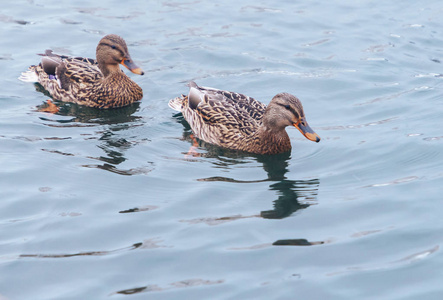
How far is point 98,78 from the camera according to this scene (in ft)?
42.9

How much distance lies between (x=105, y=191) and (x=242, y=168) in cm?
205

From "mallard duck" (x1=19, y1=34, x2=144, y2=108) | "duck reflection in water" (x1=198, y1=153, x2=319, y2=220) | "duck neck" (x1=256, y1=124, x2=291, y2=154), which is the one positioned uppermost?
"mallard duck" (x1=19, y1=34, x2=144, y2=108)

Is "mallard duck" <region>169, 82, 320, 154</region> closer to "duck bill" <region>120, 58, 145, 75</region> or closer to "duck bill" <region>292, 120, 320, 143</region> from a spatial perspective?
"duck bill" <region>292, 120, 320, 143</region>

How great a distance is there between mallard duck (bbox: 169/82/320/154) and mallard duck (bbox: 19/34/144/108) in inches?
46.0

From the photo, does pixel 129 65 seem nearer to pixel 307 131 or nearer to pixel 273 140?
pixel 273 140

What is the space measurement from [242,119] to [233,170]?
149 cm

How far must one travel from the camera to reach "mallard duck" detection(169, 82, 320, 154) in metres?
10.4

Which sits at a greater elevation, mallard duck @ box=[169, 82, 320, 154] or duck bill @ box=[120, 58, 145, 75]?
duck bill @ box=[120, 58, 145, 75]

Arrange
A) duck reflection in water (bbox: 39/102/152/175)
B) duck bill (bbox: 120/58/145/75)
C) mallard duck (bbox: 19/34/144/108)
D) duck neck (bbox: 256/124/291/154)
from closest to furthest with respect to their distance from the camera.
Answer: duck reflection in water (bbox: 39/102/152/175)
duck neck (bbox: 256/124/291/154)
duck bill (bbox: 120/58/145/75)
mallard duck (bbox: 19/34/144/108)

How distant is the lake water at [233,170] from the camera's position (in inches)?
287

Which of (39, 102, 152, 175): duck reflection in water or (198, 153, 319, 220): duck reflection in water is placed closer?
(198, 153, 319, 220): duck reflection in water

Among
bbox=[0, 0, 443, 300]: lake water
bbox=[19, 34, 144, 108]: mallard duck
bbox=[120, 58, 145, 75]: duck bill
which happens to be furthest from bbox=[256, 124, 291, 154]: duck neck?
bbox=[120, 58, 145, 75]: duck bill

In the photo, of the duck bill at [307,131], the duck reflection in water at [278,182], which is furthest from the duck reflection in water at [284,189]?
the duck bill at [307,131]

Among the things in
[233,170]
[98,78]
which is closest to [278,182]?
[233,170]
